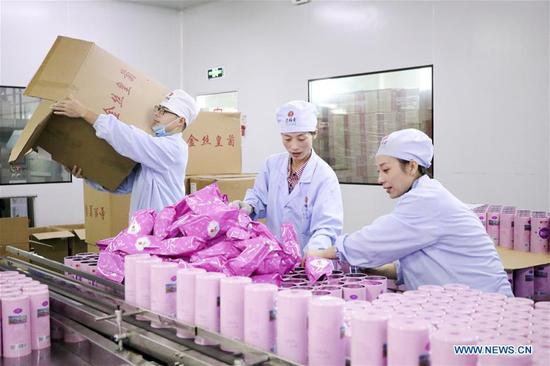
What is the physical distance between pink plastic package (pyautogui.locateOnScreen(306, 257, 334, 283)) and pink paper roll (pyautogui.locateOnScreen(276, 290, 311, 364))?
0.45 m

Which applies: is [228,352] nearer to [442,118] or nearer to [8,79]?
[442,118]

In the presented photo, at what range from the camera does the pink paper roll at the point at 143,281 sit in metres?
→ 1.66

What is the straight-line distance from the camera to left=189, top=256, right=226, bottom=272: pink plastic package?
1676 millimetres

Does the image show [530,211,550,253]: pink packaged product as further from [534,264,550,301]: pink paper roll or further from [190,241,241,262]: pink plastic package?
[190,241,241,262]: pink plastic package

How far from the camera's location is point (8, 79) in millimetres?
5625

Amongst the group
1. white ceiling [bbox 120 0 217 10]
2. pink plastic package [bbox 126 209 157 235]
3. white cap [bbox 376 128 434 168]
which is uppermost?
white ceiling [bbox 120 0 217 10]

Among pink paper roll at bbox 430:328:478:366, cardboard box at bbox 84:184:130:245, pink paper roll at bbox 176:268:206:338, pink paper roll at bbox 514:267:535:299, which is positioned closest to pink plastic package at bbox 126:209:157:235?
pink paper roll at bbox 176:268:206:338

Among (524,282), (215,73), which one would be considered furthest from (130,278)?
(215,73)

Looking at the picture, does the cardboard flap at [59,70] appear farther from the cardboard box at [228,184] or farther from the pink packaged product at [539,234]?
the pink packaged product at [539,234]

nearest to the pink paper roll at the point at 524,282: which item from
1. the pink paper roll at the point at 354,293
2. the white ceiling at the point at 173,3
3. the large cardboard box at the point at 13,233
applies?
the pink paper roll at the point at 354,293

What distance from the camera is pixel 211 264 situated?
66.2 inches

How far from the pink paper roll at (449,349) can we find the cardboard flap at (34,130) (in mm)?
2040

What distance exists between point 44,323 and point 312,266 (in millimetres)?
922

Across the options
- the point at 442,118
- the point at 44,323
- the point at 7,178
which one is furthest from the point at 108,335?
the point at 7,178
